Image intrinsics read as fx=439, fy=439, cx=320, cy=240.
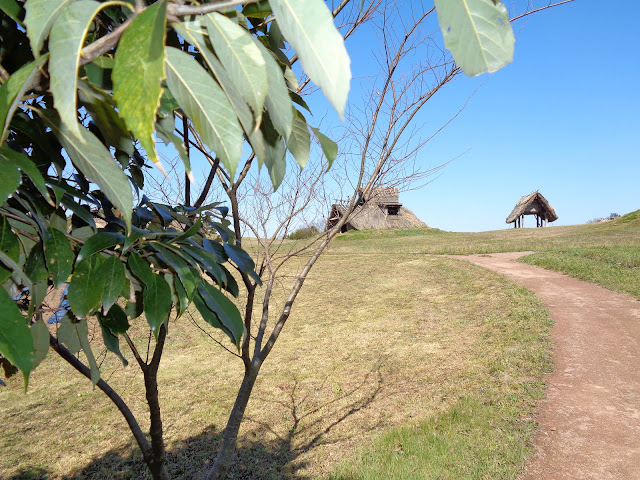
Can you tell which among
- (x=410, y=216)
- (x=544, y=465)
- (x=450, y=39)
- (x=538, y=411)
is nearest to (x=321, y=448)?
(x=544, y=465)

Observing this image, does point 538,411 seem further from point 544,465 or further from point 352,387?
point 352,387

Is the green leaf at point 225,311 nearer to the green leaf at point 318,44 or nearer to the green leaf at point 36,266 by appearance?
the green leaf at point 36,266

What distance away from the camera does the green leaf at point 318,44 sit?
11.3 inches

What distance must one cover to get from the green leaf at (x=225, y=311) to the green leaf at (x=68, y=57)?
551 millimetres

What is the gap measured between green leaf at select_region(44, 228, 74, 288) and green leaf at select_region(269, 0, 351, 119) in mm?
560

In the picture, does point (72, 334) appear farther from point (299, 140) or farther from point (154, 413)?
point (154, 413)

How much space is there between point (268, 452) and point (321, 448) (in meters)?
0.40

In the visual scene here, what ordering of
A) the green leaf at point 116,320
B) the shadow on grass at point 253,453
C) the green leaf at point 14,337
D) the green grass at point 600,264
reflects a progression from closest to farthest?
the green leaf at point 14,337, the green leaf at point 116,320, the shadow on grass at point 253,453, the green grass at point 600,264

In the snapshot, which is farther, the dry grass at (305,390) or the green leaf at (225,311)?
the dry grass at (305,390)

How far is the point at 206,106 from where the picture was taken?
34 centimetres

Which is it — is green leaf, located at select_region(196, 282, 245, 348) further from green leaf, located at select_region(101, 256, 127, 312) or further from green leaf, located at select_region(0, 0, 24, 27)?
green leaf, located at select_region(0, 0, 24, 27)

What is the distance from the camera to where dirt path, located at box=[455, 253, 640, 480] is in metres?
2.85

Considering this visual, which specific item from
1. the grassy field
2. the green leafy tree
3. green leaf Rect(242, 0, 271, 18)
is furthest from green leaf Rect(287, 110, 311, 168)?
the grassy field

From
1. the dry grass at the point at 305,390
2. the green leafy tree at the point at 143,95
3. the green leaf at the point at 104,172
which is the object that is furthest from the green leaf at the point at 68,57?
the dry grass at the point at 305,390
